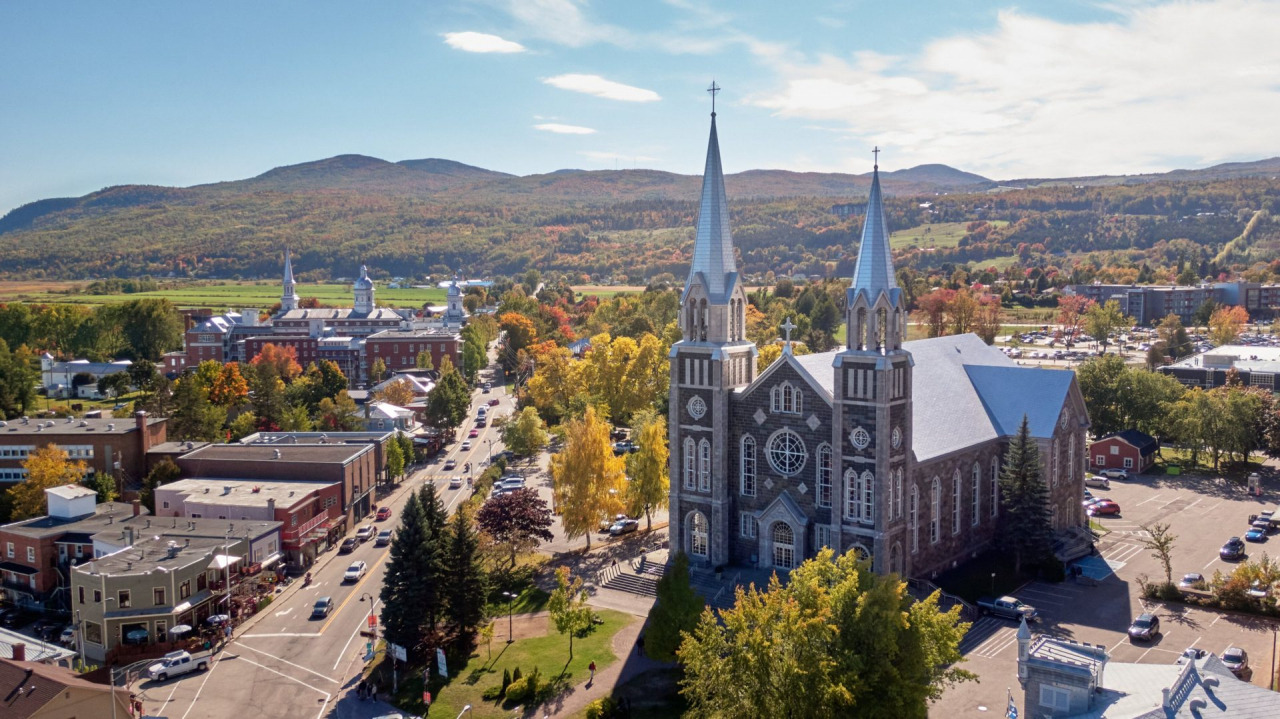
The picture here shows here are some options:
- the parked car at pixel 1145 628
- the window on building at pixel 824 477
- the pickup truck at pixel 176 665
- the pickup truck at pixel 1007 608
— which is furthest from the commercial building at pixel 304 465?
the parked car at pixel 1145 628

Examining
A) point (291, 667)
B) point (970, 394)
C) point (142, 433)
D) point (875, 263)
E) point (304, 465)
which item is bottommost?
point (291, 667)

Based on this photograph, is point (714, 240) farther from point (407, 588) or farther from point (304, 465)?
point (304, 465)

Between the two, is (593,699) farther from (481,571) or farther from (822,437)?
(822,437)

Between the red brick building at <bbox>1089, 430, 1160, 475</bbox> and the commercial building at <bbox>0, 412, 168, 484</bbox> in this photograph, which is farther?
the red brick building at <bbox>1089, 430, 1160, 475</bbox>

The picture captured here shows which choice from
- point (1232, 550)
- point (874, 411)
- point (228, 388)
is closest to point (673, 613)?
point (874, 411)

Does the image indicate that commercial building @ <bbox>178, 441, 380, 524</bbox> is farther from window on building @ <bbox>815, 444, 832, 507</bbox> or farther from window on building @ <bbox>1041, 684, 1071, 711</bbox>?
window on building @ <bbox>1041, 684, 1071, 711</bbox>

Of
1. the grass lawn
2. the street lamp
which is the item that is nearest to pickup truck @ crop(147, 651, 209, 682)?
the grass lawn
